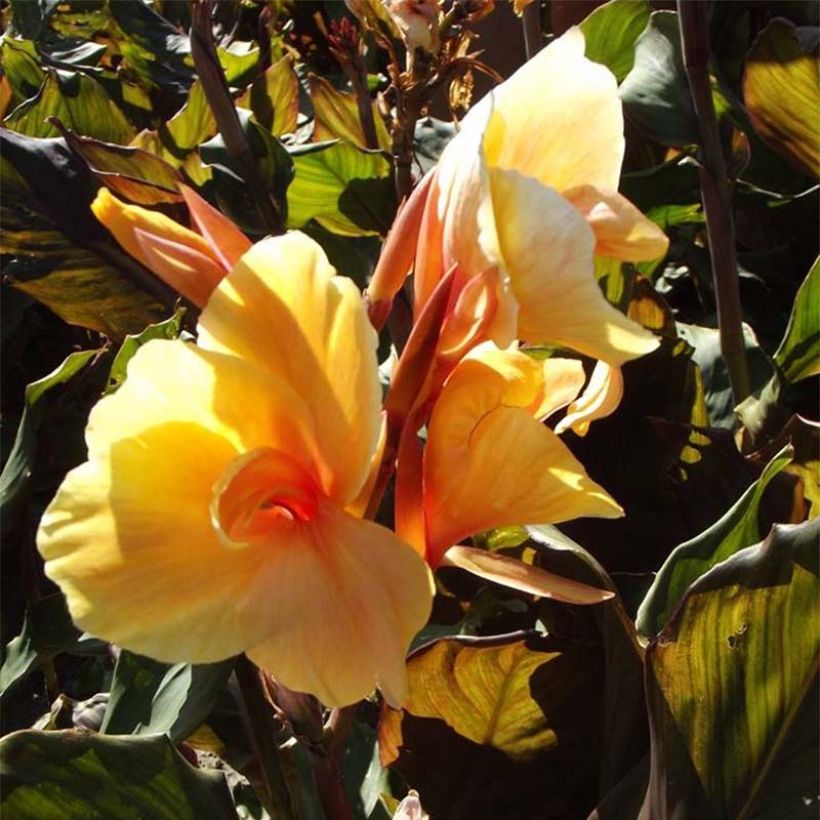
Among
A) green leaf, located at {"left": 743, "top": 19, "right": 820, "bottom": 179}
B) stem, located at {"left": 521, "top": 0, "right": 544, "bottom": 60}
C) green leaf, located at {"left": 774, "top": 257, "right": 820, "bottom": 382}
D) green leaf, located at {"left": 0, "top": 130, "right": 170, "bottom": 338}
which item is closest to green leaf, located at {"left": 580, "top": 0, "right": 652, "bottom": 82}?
stem, located at {"left": 521, "top": 0, "right": 544, "bottom": 60}

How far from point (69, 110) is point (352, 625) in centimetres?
127

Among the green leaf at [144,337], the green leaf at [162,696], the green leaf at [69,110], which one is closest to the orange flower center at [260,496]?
the green leaf at [162,696]

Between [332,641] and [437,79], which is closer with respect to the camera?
[332,641]

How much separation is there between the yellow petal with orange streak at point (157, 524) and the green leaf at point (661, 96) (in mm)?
821

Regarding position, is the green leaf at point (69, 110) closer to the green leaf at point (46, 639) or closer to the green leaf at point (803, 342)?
the green leaf at point (46, 639)

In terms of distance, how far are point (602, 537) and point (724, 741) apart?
390 mm

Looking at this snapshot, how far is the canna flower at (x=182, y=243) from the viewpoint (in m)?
0.51

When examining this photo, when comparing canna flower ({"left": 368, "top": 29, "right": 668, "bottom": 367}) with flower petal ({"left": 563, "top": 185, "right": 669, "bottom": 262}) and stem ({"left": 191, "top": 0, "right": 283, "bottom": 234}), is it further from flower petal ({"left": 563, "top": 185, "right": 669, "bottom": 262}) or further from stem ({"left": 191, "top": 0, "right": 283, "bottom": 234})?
stem ({"left": 191, "top": 0, "right": 283, "bottom": 234})

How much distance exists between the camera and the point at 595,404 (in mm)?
587

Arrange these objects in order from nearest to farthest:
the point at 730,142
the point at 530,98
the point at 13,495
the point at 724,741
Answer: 1. the point at 530,98
2. the point at 724,741
3. the point at 13,495
4. the point at 730,142

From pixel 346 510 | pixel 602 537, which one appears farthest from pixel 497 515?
pixel 602 537

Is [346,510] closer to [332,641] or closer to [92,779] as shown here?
[332,641]

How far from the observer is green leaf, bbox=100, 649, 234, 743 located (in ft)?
2.26

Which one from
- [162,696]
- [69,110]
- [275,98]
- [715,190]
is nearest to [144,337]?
[162,696]
